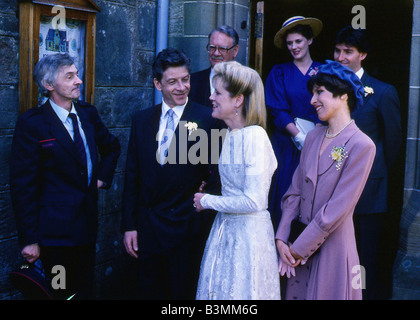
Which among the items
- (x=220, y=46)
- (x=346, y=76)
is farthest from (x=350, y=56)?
(x=346, y=76)

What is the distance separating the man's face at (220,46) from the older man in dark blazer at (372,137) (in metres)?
0.89

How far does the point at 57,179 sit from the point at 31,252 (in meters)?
0.45

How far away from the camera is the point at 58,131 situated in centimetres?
336

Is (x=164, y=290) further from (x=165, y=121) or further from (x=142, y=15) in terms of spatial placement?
(x=142, y=15)

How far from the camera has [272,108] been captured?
454 centimetres

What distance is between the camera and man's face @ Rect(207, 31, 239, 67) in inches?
178

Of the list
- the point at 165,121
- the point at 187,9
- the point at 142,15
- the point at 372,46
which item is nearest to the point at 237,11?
the point at 187,9

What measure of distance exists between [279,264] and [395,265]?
1.88 meters

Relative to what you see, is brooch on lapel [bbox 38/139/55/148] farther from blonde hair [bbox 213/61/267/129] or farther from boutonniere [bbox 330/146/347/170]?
boutonniere [bbox 330/146/347/170]

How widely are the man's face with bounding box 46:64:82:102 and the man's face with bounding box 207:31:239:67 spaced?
1.42 m

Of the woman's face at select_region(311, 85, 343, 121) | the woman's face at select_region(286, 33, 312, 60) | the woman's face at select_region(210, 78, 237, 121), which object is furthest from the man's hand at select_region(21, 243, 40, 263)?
the woman's face at select_region(286, 33, 312, 60)

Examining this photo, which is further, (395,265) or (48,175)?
(395,265)

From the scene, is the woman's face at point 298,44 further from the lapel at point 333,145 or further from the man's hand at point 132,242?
the man's hand at point 132,242

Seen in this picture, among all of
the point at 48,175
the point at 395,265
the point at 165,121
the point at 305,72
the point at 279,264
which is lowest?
the point at 395,265
